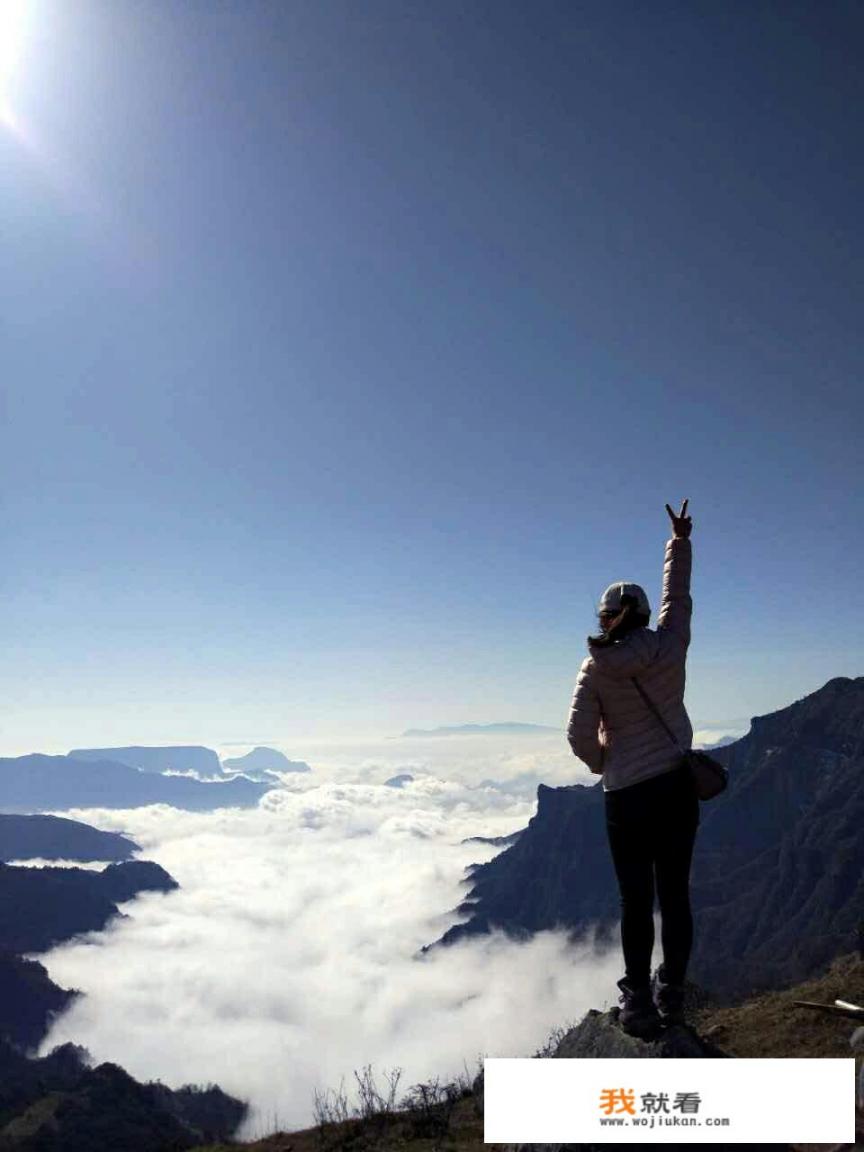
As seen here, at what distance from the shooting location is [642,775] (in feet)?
23.0

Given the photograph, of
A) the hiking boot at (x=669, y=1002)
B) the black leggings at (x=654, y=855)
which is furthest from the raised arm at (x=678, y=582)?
the hiking boot at (x=669, y=1002)

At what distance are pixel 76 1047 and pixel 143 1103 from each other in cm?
10575

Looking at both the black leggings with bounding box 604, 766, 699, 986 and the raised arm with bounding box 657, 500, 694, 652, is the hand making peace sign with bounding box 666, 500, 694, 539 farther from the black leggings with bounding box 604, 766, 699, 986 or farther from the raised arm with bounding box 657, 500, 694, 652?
the black leggings with bounding box 604, 766, 699, 986

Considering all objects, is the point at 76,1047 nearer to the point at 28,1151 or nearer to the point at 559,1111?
the point at 28,1151

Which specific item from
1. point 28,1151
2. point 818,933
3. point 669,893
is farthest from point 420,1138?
point 818,933

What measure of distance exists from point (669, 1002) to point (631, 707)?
124 inches

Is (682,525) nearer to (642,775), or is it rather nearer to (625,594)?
(625,594)

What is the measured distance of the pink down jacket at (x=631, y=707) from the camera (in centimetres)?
702

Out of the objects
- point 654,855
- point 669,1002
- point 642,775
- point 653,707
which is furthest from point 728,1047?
point 653,707

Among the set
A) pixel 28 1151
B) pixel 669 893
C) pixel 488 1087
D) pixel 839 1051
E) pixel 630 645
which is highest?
pixel 630 645

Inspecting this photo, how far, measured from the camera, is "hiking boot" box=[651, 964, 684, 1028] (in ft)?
23.9

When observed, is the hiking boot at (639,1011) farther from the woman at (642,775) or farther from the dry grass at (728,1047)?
the dry grass at (728,1047)

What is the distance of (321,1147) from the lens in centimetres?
1498

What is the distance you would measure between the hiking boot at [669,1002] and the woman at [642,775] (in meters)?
0.01
